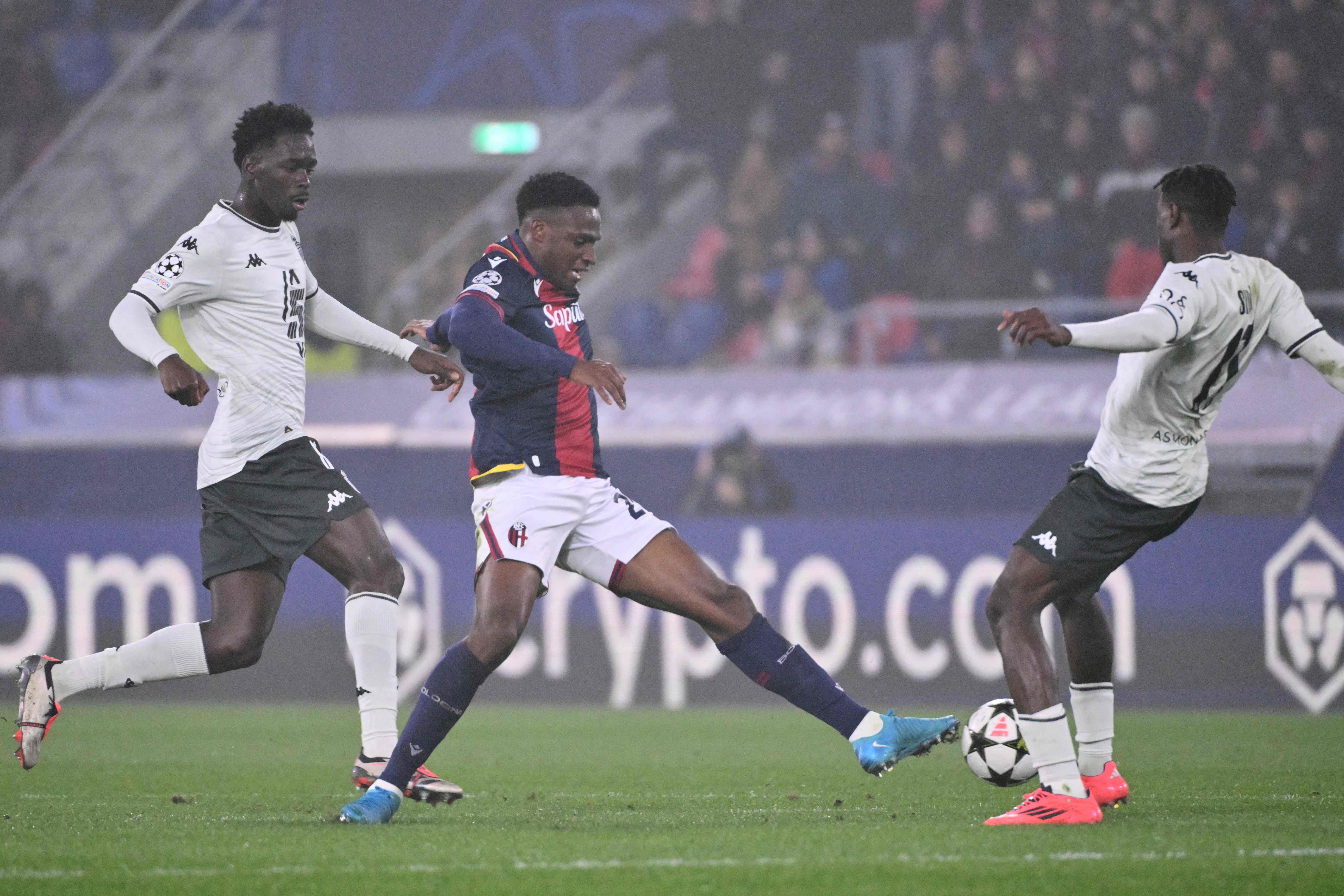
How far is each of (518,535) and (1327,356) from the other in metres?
2.60

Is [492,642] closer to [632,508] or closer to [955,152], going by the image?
[632,508]

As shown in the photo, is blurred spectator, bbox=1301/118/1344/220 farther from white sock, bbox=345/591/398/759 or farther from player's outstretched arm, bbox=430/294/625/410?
white sock, bbox=345/591/398/759

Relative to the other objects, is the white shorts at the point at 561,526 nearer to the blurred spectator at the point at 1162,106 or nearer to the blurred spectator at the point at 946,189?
the blurred spectator at the point at 946,189

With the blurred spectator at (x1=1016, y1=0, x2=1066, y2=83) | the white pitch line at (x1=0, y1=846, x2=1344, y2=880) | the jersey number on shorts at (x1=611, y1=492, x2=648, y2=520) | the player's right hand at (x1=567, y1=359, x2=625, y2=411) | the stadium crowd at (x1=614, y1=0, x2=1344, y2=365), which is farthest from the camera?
the blurred spectator at (x1=1016, y1=0, x2=1066, y2=83)

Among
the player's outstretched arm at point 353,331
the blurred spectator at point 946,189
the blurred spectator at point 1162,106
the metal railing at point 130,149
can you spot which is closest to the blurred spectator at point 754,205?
the blurred spectator at point 946,189

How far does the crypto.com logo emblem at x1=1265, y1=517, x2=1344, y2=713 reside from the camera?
388 inches

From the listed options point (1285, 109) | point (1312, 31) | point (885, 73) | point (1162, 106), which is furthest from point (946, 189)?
point (1312, 31)

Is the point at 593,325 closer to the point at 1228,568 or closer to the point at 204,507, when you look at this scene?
the point at 1228,568

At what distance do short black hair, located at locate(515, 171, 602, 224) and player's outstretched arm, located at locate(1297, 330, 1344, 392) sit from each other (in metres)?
2.30

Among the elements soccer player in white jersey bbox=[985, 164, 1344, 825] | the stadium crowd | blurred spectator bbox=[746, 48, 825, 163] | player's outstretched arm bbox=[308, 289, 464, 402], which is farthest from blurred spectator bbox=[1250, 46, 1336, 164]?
player's outstretched arm bbox=[308, 289, 464, 402]

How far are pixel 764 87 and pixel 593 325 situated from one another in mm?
2758

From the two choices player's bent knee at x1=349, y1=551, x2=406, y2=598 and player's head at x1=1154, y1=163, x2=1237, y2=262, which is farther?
player's bent knee at x1=349, y1=551, x2=406, y2=598

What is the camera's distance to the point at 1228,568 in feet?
33.5

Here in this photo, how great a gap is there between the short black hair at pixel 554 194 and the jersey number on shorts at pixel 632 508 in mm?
954
